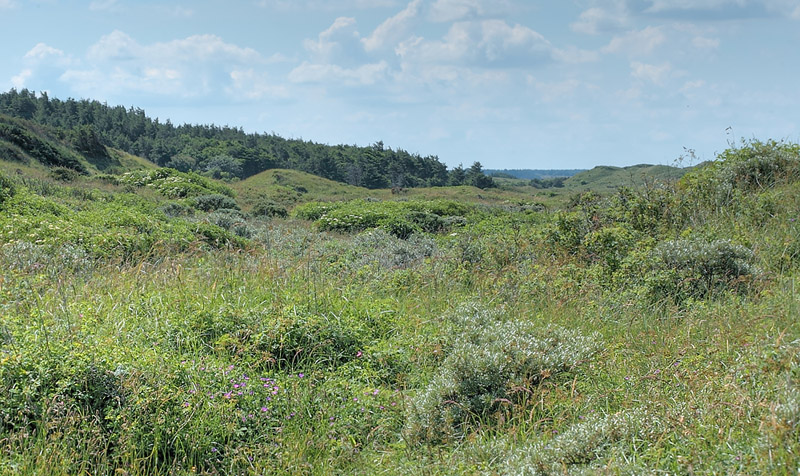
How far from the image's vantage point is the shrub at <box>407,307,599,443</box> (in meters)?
3.61

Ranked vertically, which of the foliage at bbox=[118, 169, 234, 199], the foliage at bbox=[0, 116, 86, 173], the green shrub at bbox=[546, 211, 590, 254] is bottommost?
the green shrub at bbox=[546, 211, 590, 254]

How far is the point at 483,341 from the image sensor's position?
14.3 feet

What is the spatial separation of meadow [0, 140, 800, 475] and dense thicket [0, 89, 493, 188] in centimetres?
5884

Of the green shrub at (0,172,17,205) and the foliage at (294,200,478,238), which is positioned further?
the foliage at (294,200,478,238)

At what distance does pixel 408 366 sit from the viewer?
4.51 meters

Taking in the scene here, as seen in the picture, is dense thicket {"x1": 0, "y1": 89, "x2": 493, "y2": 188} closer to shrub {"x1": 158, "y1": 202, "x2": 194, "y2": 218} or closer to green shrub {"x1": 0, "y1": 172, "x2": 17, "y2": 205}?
shrub {"x1": 158, "y1": 202, "x2": 194, "y2": 218}

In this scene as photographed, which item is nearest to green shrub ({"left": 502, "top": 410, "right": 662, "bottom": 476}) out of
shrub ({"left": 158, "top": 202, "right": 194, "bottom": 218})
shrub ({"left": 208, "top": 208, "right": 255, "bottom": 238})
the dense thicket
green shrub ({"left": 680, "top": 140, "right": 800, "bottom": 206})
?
green shrub ({"left": 680, "top": 140, "right": 800, "bottom": 206})

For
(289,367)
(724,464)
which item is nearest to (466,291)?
(289,367)

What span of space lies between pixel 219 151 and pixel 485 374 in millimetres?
71278

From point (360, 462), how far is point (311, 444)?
1.01 ft

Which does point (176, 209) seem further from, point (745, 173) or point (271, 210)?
point (745, 173)

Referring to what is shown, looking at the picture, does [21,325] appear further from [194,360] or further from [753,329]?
[753,329]

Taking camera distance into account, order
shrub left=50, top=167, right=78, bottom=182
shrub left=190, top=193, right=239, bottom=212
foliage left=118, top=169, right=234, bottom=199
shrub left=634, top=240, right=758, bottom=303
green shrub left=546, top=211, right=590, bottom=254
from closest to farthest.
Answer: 1. shrub left=634, top=240, right=758, bottom=303
2. green shrub left=546, top=211, right=590, bottom=254
3. shrub left=190, top=193, right=239, bottom=212
4. shrub left=50, top=167, right=78, bottom=182
5. foliage left=118, top=169, right=234, bottom=199

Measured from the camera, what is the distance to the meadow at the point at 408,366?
2.92 m
